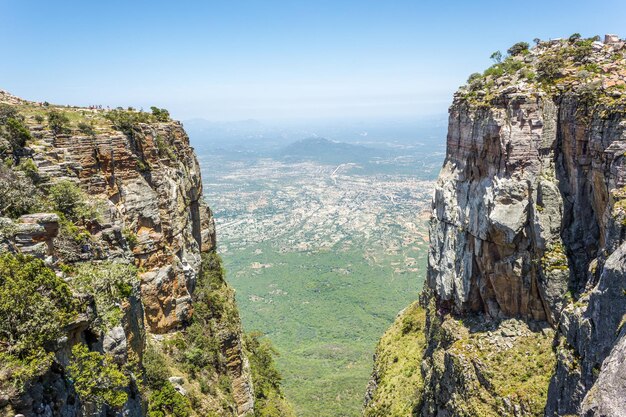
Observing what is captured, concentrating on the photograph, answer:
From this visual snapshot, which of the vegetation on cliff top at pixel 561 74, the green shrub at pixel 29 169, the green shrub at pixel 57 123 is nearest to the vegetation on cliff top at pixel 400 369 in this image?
the vegetation on cliff top at pixel 561 74

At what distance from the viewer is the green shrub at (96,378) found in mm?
13711

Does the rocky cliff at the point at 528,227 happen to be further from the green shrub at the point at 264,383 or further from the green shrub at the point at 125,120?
the green shrub at the point at 125,120

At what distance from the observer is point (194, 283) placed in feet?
99.9

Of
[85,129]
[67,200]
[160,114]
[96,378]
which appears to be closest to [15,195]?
[67,200]

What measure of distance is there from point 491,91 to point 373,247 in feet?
383

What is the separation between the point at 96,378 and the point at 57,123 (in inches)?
622

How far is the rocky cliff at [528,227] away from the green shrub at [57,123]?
88.3 feet

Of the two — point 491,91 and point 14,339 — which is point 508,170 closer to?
point 491,91

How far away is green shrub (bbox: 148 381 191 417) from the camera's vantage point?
21.7 meters

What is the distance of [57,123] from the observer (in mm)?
23297

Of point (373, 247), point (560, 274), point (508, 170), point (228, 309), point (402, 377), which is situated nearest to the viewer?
point (560, 274)

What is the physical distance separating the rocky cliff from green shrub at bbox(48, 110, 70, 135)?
26.9 m

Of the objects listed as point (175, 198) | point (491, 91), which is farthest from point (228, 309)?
point (491, 91)

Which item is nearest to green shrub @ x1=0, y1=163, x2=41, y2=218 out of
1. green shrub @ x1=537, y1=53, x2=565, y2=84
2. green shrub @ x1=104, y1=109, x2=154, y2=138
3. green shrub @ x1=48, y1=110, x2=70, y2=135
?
green shrub @ x1=48, y1=110, x2=70, y2=135
